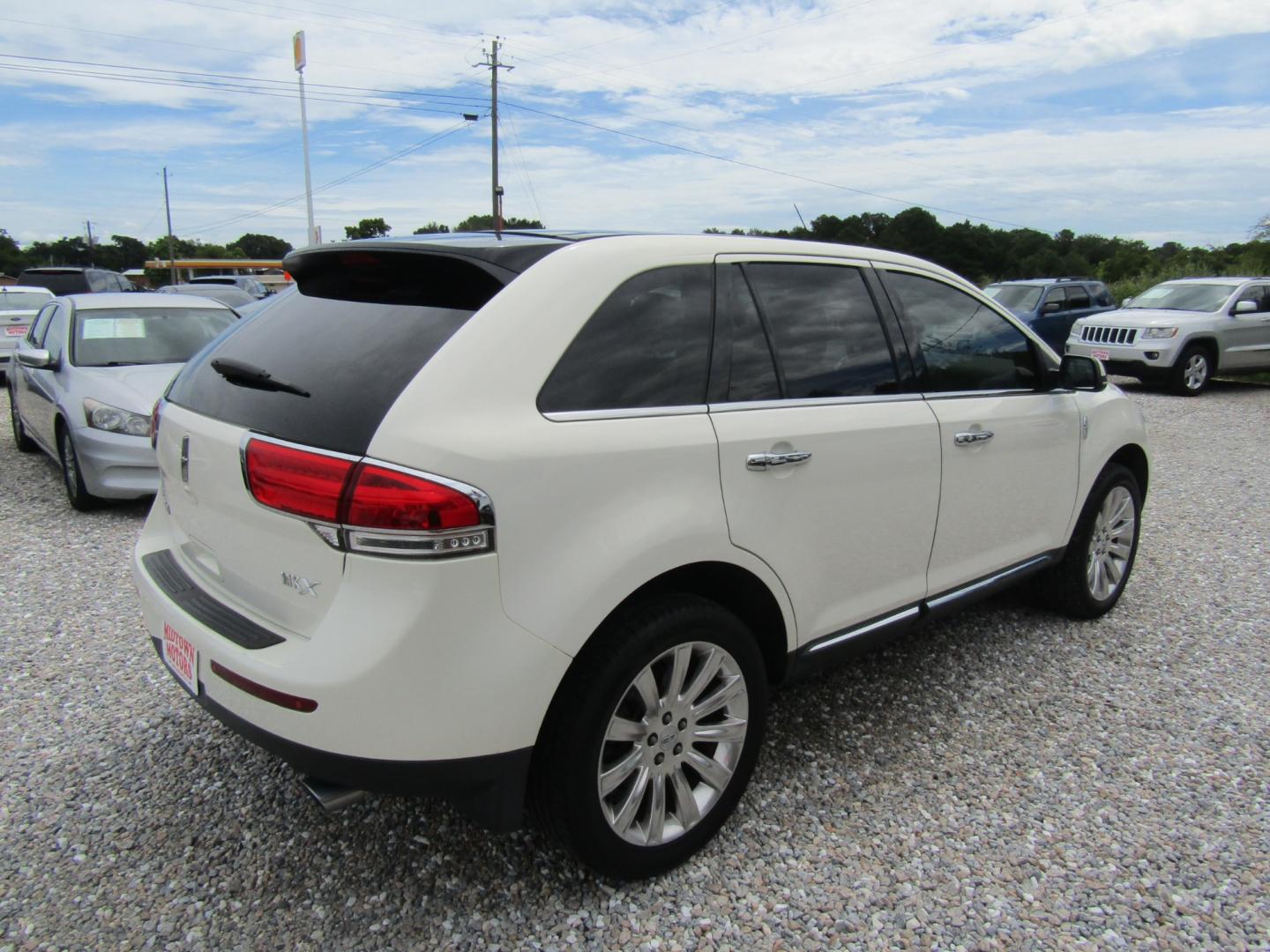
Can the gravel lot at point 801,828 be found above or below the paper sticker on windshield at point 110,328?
below

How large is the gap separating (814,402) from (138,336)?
6.18 meters

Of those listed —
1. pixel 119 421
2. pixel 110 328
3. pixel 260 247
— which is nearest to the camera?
pixel 119 421

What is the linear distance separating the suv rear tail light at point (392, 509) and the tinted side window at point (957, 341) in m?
1.88

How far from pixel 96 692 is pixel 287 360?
6.75 feet

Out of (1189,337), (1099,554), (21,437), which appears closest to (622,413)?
(1099,554)

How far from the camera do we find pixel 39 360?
6367 millimetres

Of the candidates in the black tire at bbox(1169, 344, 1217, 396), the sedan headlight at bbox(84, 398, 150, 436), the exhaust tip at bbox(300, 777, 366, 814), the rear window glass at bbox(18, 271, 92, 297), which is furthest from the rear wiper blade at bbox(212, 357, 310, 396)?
the rear window glass at bbox(18, 271, 92, 297)

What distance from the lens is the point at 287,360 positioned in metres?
2.31

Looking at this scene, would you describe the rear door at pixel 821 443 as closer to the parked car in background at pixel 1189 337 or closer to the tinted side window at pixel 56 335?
the tinted side window at pixel 56 335

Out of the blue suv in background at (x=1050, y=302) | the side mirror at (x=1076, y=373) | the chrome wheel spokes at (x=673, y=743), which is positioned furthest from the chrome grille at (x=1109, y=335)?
the chrome wheel spokes at (x=673, y=743)

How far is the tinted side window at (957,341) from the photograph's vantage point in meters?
3.19

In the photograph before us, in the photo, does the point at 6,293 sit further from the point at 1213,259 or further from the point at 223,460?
the point at 1213,259

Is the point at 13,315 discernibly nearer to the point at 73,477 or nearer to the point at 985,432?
the point at 73,477

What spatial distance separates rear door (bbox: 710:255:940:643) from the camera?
2477 mm
